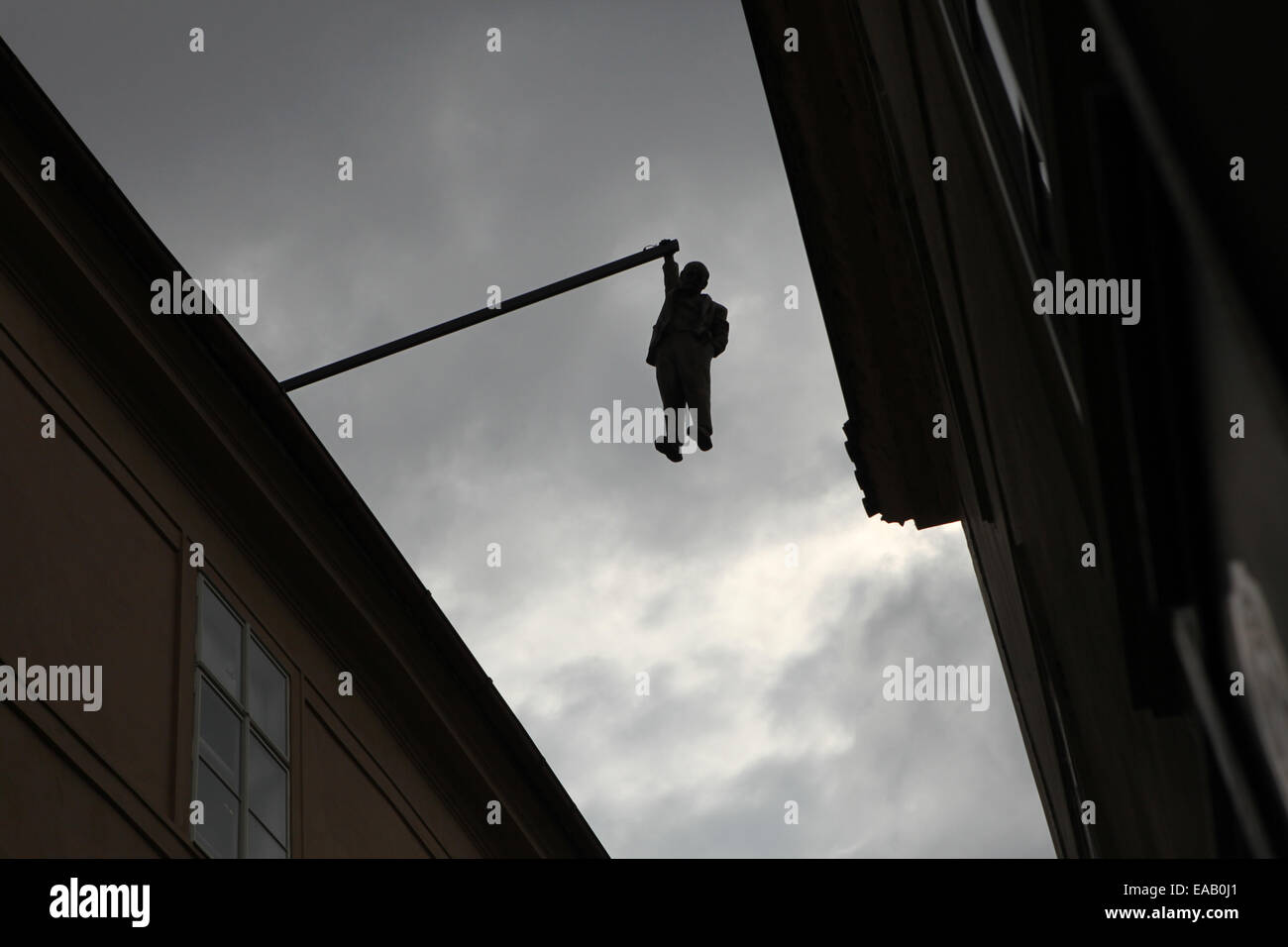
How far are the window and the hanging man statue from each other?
344cm

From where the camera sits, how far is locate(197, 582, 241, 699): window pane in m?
10.5

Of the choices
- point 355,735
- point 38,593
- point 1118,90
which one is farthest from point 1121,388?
point 355,735

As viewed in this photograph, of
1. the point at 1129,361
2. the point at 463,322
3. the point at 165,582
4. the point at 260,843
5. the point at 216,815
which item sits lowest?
the point at 260,843

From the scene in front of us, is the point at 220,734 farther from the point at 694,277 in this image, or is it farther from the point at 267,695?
the point at 694,277

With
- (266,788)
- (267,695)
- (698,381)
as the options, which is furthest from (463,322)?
(266,788)

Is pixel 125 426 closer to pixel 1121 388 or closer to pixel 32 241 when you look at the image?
pixel 32 241

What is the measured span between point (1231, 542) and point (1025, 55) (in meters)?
1.39

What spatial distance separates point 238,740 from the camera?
34.4ft

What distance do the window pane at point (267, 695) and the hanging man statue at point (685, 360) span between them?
364 centimetres

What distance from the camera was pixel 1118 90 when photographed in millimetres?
2666

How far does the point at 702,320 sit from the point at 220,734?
4.15 metres

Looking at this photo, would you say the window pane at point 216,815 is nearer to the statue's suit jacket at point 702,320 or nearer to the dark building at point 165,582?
the dark building at point 165,582

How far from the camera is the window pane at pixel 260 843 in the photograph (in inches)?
404

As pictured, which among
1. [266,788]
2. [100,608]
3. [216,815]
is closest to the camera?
[100,608]
